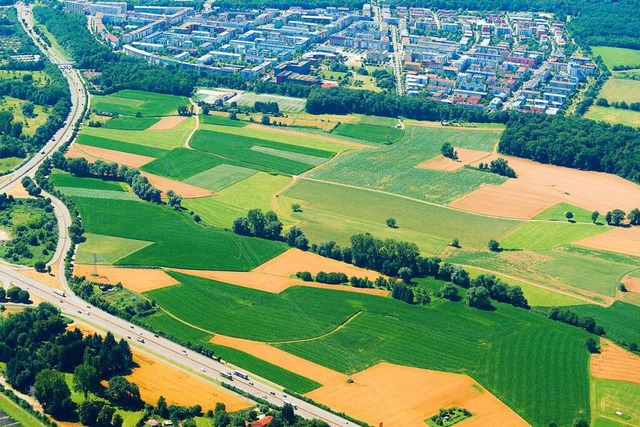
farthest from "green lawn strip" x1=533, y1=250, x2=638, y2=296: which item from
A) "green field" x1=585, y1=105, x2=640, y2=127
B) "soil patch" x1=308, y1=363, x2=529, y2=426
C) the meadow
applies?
"green field" x1=585, y1=105, x2=640, y2=127

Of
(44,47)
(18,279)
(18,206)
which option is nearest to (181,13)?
(44,47)

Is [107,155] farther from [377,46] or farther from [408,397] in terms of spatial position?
[377,46]

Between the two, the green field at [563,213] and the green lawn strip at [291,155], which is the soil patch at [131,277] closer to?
the green lawn strip at [291,155]

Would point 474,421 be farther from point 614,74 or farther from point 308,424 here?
point 614,74

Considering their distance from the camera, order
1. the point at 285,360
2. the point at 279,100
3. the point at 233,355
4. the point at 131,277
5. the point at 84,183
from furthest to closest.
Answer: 1. the point at 279,100
2. the point at 84,183
3. the point at 131,277
4. the point at 233,355
5. the point at 285,360

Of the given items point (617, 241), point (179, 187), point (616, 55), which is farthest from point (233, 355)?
point (616, 55)

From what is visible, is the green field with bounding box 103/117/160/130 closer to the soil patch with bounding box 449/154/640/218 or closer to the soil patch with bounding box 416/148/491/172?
the soil patch with bounding box 416/148/491/172

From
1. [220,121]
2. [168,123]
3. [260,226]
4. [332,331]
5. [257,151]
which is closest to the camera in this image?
[332,331]
